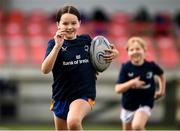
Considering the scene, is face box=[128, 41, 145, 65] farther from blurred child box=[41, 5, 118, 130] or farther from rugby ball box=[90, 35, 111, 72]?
blurred child box=[41, 5, 118, 130]

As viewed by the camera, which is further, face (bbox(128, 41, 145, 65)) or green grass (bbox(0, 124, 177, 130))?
green grass (bbox(0, 124, 177, 130))

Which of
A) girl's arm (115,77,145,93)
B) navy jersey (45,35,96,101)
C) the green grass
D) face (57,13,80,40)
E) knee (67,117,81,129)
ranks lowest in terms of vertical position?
the green grass

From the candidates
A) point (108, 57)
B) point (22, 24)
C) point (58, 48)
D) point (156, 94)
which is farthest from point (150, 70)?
point (22, 24)

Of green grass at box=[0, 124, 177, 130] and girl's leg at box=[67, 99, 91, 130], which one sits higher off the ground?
girl's leg at box=[67, 99, 91, 130]

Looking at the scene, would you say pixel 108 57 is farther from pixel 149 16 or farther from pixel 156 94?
pixel 149 16

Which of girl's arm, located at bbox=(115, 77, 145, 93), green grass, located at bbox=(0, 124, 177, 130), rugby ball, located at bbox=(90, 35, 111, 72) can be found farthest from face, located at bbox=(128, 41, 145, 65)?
green grass, located at bbox=(0, 124, 177, 130)

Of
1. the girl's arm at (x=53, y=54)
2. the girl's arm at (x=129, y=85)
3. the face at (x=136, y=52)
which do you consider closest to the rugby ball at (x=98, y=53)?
the girl's arm at (x=53, y=54)

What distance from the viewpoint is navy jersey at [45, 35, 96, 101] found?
820 centimetres

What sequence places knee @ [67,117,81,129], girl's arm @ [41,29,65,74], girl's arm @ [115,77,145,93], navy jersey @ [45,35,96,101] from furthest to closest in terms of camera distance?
girl's arm @ [115,77,145,93] → navy jersey @ [45,35,96,101] → girl's arm @ [41,29,65,74] → knee @ [67,117,81,129]

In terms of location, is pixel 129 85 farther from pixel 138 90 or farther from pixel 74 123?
pixel 74 123

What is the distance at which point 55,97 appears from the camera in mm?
8320

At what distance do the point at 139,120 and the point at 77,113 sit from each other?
7.03ft

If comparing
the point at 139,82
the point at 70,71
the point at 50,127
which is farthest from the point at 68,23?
the point at 50,127

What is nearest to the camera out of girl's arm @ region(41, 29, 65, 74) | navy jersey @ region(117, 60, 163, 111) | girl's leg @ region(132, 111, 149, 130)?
girl's arm @ region(41, 29, 65, 74)
